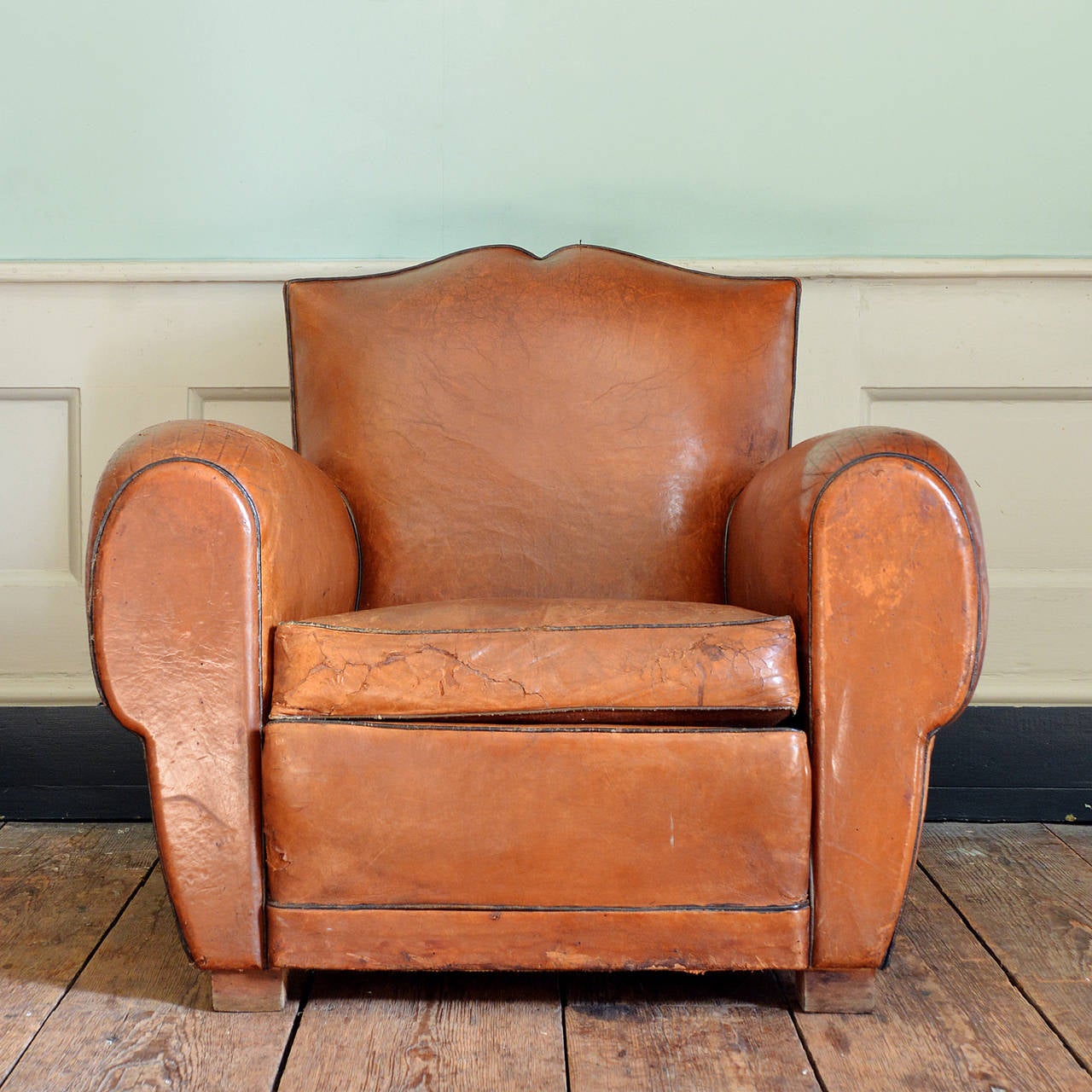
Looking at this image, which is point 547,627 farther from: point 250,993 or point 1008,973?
point 1008,973

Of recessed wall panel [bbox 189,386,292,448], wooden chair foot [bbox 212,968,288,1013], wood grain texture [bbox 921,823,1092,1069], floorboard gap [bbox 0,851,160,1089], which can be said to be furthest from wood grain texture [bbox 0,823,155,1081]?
wood grain texture [bbox 921,823,1092,1069]

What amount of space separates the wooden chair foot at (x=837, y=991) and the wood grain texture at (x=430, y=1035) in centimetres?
26

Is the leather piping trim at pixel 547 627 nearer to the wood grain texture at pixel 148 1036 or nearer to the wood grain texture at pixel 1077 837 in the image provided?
the wood grain texture at pixel 148 1036

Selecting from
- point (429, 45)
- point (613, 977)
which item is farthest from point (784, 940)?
point (429, 45)

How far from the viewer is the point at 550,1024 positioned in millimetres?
1010

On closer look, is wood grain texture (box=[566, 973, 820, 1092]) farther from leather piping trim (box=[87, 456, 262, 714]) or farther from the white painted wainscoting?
the white painted wainscoting

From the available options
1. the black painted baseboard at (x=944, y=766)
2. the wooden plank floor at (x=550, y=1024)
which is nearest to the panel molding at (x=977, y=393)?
the black painted baseboard at (x=944, y=766)

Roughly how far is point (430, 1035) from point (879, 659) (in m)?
0.59

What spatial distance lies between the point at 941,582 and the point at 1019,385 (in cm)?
93

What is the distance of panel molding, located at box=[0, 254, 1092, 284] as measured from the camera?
170cm

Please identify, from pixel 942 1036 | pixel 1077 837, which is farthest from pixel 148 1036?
pixel 1077 837

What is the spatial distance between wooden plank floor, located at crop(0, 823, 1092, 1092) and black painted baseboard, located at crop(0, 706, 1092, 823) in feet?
1.29

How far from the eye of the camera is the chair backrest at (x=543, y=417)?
4.64 ft

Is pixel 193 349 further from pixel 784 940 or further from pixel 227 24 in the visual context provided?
pixel 784 940
